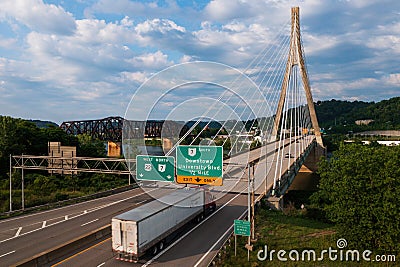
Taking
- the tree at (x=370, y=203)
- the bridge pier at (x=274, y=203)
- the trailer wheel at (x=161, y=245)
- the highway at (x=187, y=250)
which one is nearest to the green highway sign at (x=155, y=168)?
the trailer wheel at (x=161, y=245)

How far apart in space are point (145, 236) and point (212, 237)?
17.9ft

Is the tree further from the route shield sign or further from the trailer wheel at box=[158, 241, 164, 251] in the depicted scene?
the trailer wheel at box=[158, 241, 164, 251]

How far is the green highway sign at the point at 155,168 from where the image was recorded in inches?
659

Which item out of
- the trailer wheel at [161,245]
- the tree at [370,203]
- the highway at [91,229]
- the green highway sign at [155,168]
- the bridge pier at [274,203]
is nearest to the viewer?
the highway at [91,229]

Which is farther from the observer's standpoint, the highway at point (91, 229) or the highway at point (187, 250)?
the highway at point (91, 229)

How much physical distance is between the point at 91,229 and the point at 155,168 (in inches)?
282

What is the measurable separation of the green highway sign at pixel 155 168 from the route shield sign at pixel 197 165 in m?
0.46

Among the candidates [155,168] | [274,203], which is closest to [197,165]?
[155,168]

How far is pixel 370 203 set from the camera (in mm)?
18391

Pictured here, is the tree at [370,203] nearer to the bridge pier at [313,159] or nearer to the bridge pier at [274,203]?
the bridge pier at [274,203]

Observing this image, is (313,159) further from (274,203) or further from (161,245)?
(161,245)

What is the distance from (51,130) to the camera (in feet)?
186

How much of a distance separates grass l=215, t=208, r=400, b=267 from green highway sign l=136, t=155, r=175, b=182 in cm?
483

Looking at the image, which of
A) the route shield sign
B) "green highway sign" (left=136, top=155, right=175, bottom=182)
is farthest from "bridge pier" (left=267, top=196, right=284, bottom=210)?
"green highway sign" (left=136, top=155, right=175, bottom=182)
